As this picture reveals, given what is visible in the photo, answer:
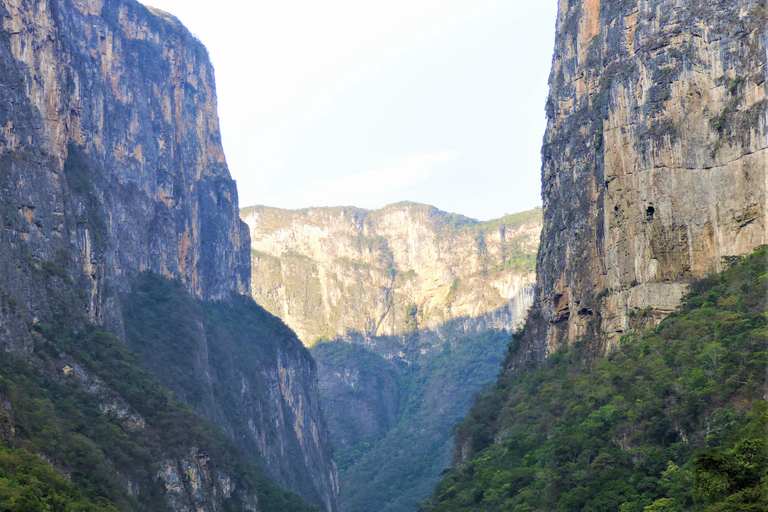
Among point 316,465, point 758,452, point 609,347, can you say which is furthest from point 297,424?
point 758,452

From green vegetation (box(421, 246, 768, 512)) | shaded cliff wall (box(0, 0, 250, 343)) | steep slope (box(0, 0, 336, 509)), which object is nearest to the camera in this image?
green vegetation (box(421, 246, 768, 512))

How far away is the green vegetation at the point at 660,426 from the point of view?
3669 cm

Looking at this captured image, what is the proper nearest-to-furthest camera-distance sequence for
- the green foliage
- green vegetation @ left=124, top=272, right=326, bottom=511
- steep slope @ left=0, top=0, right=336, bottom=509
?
the green foliage < steep slope @ left=0, top=0, right=336, bottom=509 < green vegetation @ left=124, top=272, right=326, bottom=511

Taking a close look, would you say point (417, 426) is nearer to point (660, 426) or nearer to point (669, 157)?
point (669, 157)

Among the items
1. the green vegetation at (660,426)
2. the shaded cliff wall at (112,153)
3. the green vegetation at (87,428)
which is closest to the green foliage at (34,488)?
the green vegetation at (87,428)

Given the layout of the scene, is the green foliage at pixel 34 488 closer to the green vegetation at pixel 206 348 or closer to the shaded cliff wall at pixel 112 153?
the shaded cliff wall at pixel 112 153

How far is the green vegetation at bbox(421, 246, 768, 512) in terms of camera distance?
3669 centimetres

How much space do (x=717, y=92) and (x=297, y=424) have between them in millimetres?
89146

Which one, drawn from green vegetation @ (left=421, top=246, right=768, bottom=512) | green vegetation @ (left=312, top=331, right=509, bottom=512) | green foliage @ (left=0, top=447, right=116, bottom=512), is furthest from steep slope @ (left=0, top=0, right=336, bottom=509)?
green vegetation @ (left=421, top=246, right=768, bottom=512)

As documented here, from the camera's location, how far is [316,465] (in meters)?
135

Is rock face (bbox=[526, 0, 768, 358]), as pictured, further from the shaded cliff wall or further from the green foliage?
the shaded cliff wall

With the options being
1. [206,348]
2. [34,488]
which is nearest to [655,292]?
[34,488]

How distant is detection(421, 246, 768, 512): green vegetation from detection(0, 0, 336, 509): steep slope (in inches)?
985

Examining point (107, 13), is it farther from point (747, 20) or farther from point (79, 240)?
point (747, 20)
